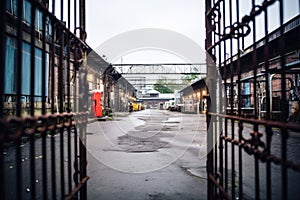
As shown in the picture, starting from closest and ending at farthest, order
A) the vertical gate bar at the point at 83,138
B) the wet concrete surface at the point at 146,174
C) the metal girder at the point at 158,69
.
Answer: the vertical gate bar at the point at 83,138 → the wet concrete surface at the point at 146,174 → the metal girder at the point at 158,69

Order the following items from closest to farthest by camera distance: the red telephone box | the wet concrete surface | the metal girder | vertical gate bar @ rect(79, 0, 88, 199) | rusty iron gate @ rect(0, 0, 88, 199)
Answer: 1. rusty iron gate @ rect(0, 0, 88, 199)
2. vertical gate bar @ rect(79, 0, 88, 199)
3. the wet concrete surface
4. the red telephone box
5. the metal girder

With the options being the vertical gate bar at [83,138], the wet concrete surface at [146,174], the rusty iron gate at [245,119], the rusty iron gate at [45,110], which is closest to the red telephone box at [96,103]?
the wet concrete surface at [146,174]

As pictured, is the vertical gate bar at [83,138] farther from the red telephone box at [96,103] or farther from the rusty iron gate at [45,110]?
the red telephone box at [96,103]

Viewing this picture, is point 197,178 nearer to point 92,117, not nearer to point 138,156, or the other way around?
point 138,156

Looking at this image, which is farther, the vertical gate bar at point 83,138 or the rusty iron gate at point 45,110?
the vertical gate bar at point 83,138

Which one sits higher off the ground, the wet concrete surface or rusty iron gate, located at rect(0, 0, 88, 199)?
rusty iron gate, located at rect(0, 0, 88, 199)

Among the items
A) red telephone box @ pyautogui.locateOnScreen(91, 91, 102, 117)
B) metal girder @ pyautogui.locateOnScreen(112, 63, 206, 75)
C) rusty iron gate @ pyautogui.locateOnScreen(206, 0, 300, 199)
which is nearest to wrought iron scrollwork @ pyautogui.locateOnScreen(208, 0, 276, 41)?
rusty iron gate @ pyautogui.locateOnScreen(206, 0, 300, 199)

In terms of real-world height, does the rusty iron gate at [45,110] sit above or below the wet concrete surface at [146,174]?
above

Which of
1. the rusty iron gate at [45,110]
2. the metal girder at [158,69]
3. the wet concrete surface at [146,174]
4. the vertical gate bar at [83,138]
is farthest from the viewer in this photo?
the metal girder at [158,69]

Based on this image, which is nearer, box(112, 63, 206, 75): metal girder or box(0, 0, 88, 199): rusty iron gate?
box(0, 0, 88, 199): rusty iron gate

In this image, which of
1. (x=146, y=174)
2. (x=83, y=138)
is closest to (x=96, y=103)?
(x=146, y=174)

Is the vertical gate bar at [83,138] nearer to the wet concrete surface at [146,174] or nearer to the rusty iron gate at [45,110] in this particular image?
the rusty iron gate at [45,110]

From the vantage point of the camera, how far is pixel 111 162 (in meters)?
5.42

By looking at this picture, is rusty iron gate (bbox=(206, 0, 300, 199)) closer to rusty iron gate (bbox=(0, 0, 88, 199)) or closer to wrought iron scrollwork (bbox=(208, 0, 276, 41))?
wrought iron scrollwork (bbox=(208, 0, 276, 41))
